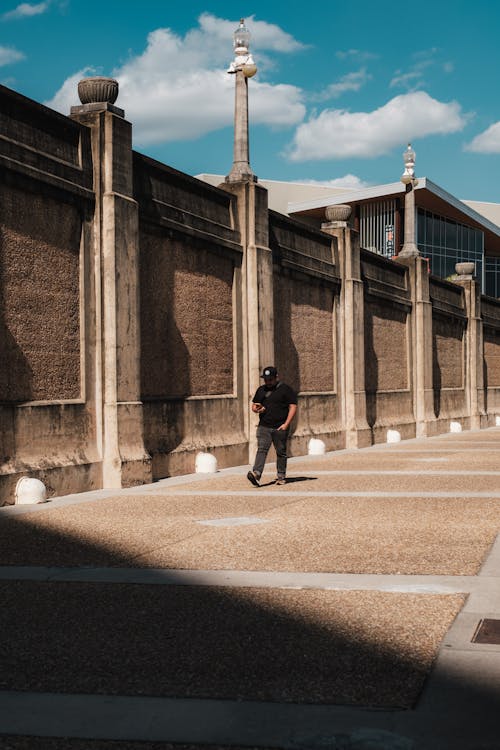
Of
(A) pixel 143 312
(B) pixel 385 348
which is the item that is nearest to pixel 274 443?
(A) pixel 143 312

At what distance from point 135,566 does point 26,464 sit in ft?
18.0

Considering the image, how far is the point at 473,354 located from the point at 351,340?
46.5 ft

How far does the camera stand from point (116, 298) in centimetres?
1424

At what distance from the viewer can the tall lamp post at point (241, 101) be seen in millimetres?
18547

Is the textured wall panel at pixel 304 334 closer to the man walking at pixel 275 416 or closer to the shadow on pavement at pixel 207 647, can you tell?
the man walking at pixel 275 416

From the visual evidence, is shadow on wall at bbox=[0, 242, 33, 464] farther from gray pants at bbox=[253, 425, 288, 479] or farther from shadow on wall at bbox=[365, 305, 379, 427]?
shadow on wall at bbox=[365, 305, 379, 427]

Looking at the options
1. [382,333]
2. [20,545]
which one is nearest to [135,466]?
[20,545]

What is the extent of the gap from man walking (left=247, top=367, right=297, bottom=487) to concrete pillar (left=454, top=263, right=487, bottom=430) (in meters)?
23.7

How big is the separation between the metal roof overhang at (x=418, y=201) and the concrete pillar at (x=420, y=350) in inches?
1059

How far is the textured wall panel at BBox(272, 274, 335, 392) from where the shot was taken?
835 inches

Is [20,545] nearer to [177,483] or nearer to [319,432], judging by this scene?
[177,483]

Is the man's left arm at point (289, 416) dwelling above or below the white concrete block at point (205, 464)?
above

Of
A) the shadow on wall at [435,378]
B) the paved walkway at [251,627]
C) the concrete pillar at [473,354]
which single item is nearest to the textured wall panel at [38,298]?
the paved walkway at [251,627]

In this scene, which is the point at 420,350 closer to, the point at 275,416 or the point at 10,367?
the point at 275,416
